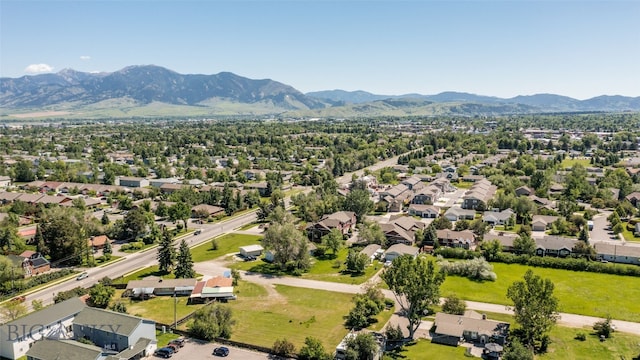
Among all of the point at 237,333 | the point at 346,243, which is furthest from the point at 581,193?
the point at 237,333

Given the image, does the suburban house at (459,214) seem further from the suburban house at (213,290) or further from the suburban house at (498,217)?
→ the suburban house at (213,290)

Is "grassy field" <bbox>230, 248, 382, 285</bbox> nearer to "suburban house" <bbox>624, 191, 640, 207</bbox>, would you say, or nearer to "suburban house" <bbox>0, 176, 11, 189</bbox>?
"suburban house" <bbox>624, 191, 640, 207</bbox>

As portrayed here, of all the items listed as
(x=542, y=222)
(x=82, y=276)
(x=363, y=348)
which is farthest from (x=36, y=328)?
(x=542, y=222)

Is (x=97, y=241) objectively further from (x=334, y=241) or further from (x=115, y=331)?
(x=334, y=241)

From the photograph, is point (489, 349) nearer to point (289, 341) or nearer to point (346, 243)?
point (289, 341)

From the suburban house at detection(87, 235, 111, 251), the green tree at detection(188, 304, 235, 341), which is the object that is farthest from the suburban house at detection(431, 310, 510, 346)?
the suburban house at detection(87, 235, 111, 251)

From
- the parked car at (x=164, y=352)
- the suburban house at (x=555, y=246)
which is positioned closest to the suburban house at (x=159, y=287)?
the parked car at (x=164, y=352)
